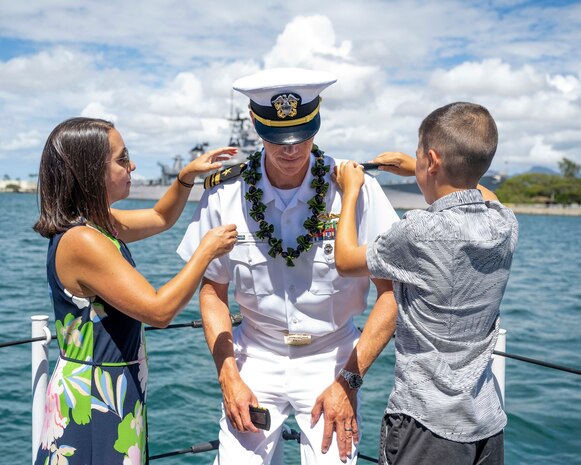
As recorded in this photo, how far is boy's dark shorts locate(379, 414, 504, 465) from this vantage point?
1974 mm

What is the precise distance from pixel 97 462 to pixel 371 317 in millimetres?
1126

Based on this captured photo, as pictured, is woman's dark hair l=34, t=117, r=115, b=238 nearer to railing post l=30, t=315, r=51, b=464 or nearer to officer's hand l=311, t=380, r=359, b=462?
railing post l=30, t=315, r=51, b=464

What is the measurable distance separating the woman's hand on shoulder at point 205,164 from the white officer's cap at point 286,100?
25cm

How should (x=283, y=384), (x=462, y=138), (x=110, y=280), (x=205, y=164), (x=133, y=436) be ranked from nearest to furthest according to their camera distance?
(x=462, y=138) → (x=110, y=280) → (x=133, y=436) → (x=283, y=384) → (x=205, y=164)

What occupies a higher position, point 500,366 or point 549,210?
point 500,366

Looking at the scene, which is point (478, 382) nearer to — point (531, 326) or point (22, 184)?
point (531, 326)

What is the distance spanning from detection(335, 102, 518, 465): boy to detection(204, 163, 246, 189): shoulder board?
95cm

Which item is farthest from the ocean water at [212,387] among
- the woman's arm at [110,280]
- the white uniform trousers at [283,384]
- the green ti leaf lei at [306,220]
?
the woman's arm at [110,280]

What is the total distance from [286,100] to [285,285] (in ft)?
2.44

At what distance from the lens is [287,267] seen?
2.68m

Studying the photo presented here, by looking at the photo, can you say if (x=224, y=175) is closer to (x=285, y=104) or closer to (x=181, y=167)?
(x=285, y=104)

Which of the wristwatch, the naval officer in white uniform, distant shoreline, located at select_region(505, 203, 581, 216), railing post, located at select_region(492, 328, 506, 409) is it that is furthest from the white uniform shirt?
distant shoreline, located at select_region(505, 203, 581, 216)

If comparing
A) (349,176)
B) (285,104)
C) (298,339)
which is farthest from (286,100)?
(298,339)

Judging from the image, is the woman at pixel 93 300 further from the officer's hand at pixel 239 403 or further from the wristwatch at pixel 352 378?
the wristwatch at pixel 352 378
